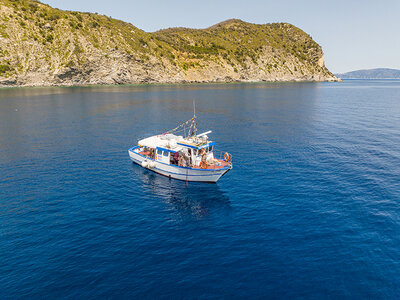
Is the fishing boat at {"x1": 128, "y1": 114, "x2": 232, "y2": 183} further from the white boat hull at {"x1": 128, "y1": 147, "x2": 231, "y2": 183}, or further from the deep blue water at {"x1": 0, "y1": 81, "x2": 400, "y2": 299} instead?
the deep blue water at {"x1": 0, "y1": 81, "x2": 400, "y2": 299}

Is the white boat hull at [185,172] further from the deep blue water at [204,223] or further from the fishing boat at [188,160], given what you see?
the deep blue water at [204,223]

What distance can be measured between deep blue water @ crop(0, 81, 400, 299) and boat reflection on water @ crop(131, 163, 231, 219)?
20cm

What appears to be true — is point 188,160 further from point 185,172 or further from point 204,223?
point 204,223

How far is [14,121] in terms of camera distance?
85125mm

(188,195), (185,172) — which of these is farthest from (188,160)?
(188,195)

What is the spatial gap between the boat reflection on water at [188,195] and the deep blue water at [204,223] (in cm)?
20

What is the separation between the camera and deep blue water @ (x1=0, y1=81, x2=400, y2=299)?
2289 cm

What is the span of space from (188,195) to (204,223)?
338 inches

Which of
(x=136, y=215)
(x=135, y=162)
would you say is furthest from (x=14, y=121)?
(x=136, y=215)

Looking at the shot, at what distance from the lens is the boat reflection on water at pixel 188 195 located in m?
35.7

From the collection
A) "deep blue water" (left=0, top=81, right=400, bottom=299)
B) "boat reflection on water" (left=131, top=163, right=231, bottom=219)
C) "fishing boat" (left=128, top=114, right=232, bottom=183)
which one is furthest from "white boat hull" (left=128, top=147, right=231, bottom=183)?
"deep blue water" (left=0, top=81, right=400, bottom=299)

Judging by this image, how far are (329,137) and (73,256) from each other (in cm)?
6924

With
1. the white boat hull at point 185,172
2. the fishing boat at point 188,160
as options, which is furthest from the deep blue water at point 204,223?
the fishing boat at point 188,160

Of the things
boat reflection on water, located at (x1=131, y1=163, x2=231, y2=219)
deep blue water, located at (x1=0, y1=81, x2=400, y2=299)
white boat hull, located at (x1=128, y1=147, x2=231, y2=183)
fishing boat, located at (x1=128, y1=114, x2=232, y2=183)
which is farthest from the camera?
fishing boat, located at (x1=128, y1=114, x2=232, y2=183)
